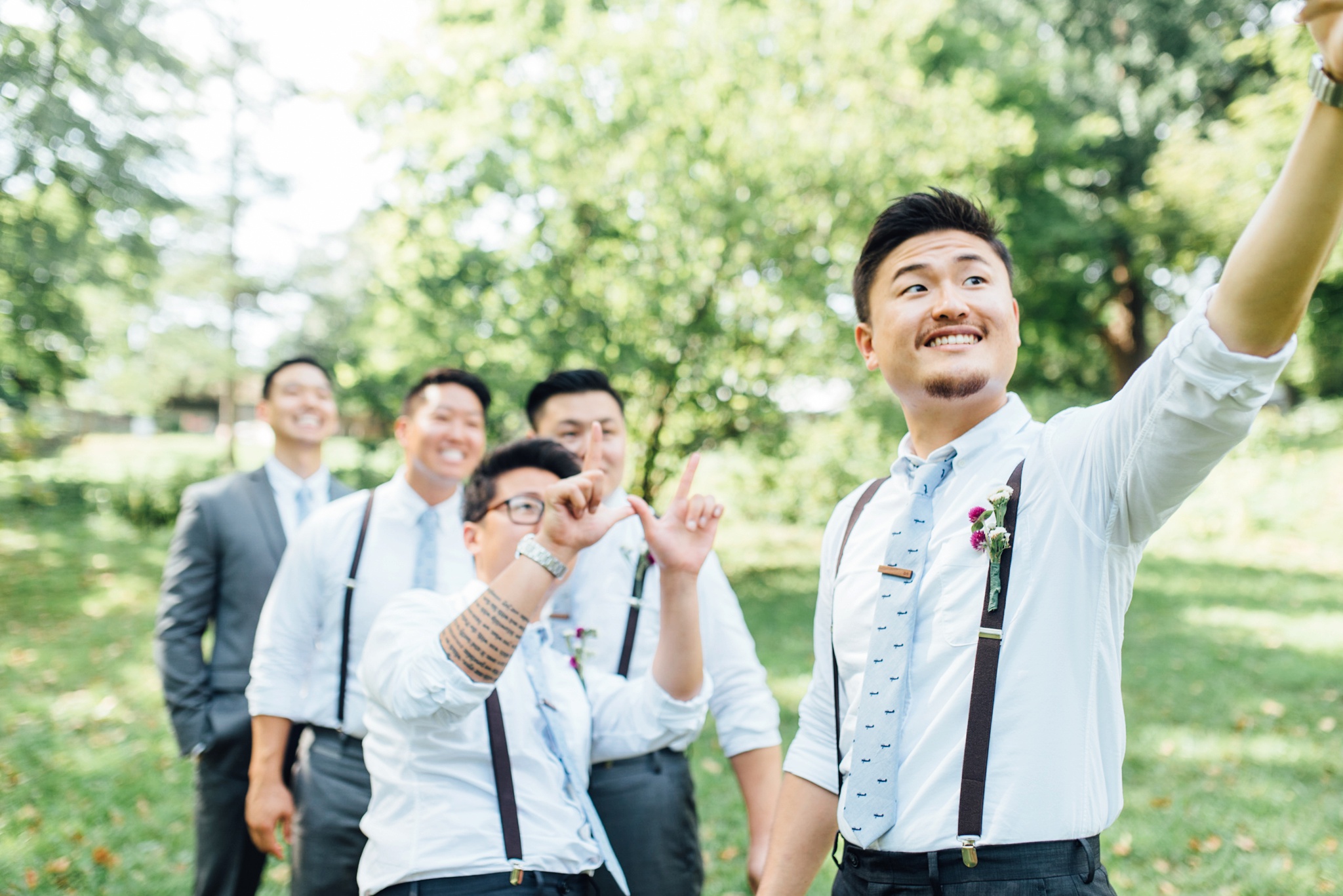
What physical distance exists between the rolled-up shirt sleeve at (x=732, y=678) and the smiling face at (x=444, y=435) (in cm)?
126

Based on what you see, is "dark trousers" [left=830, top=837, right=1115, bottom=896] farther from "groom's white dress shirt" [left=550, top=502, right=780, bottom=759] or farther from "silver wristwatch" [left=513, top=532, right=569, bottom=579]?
"groom's white dress shirt" [left=550, top=502, right=780, bottom=759]

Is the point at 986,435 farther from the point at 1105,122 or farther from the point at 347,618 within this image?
the point at 1105,122

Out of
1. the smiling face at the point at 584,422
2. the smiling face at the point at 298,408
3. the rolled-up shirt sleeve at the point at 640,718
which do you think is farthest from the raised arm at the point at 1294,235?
the smiling face at the point at 298,408

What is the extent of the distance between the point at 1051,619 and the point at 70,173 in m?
14.4

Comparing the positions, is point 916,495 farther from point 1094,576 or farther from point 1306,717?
point 1306,717

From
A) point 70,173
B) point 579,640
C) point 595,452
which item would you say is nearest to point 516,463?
point 595,452

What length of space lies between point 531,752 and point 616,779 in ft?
1.66

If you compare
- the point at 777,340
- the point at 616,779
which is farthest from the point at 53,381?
the point at 616,779

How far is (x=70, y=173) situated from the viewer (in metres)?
11.9

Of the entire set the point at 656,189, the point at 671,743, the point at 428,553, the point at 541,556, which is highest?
the point at 656,189

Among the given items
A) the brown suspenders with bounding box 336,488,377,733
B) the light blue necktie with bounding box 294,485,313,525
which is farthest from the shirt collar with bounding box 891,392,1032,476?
the light blue necktie with bounding box 294,485,313,525

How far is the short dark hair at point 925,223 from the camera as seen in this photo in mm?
2039

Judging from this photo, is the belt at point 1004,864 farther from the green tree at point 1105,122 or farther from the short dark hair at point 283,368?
the green tree at point 1105,122

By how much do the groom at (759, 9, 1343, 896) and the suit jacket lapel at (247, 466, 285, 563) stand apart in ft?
9.39
